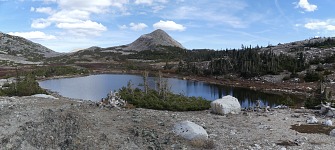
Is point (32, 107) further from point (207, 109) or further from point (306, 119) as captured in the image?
point (306, 119)

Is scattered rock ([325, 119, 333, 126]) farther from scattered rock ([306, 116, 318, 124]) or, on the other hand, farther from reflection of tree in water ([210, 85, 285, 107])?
reflection of tree in water ([210, 85, 285, 107])

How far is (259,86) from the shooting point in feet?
226

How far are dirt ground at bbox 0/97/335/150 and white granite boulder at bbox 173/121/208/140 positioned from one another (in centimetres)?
38

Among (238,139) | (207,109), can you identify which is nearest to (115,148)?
(238,139)

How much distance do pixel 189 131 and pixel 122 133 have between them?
391cm

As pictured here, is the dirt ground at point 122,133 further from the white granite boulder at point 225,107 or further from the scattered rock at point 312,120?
the white granite boulder at point 225,107

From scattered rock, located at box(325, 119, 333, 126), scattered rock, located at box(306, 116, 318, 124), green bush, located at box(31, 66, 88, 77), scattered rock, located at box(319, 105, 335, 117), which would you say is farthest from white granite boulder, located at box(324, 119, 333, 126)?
green bush, located at box(31, 66, 88, 77)

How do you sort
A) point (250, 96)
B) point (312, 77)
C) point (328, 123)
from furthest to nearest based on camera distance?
point (312, 77)
point (250, 96)
point (328, 123)

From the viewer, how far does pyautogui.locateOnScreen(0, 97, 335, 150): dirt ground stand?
17.5m

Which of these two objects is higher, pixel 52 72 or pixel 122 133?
pixel 52 72

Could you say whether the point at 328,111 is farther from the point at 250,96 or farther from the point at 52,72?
the point at 52,72

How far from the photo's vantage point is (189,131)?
19.4m

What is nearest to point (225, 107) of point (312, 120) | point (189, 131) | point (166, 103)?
point (166, 103)

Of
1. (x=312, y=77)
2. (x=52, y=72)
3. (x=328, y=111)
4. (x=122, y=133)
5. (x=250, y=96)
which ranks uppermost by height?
(x=52, y=72)
